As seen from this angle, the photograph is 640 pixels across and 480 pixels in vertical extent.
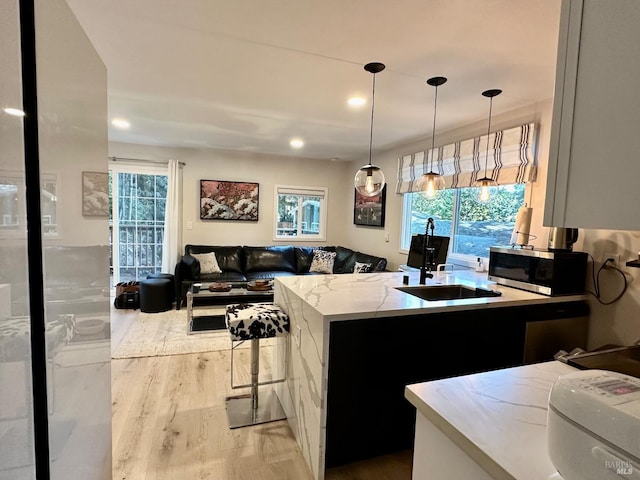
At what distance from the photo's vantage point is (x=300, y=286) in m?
2.34

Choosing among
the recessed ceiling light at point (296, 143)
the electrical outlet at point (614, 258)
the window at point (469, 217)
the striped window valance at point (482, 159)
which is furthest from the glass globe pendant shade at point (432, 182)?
the recessed ceiling light at point (296, 143)

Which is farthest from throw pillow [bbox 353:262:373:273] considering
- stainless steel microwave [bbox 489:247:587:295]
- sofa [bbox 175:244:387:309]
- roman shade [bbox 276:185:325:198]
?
stainless steel microwave [bbox 489:247:587:295]

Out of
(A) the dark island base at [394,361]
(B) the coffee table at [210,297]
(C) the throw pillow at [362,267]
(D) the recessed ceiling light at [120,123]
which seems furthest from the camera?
(C) the throw pillow at [362,267]

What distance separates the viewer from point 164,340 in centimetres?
367

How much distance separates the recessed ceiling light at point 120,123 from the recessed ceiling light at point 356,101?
2586 mm

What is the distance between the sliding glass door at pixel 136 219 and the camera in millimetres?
5188

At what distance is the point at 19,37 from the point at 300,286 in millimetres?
1851

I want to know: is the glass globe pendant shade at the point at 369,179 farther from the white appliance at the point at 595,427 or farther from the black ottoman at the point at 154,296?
the black ottoman at the point at 154,296

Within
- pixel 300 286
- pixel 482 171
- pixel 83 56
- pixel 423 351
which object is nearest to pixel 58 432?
pixel 83 56

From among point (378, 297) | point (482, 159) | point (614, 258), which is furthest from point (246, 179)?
point (614, 258)

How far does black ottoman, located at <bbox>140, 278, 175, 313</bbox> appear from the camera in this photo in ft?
14.9

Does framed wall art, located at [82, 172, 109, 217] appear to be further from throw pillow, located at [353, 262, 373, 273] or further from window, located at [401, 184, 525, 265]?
throw pillow, located at [353, 262, 373, 273]

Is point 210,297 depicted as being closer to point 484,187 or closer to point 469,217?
point 469,217

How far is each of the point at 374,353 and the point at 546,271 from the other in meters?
1.38
